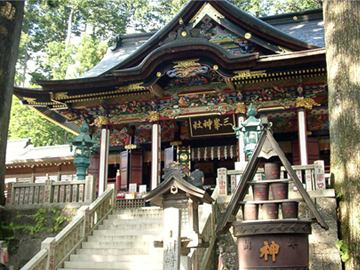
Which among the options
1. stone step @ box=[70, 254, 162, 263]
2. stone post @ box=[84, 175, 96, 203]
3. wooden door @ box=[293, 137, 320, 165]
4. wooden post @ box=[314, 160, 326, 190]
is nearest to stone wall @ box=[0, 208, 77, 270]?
stone post @ box=[84, 175, 96, 203]

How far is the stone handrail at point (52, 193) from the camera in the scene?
12.0m

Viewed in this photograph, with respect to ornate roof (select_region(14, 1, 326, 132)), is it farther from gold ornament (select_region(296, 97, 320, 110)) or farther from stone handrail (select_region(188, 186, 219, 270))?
stone handrail (select_region(188, 186, 219, 270))

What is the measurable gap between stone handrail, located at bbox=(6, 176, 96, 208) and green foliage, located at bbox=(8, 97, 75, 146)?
1498 cm

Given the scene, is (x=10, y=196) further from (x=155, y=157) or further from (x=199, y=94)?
(x=199, y=94)

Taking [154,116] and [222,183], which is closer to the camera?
[222,183]

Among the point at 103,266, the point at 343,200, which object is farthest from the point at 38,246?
the point at 343,200

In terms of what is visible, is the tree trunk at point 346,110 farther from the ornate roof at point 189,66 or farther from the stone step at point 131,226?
the stone step at point 131,226

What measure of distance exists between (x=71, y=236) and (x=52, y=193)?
244 cm

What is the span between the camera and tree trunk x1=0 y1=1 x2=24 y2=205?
10984mm

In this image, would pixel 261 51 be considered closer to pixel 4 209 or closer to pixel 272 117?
pixel 272 117

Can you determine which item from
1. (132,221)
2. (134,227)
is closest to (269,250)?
(134,227)

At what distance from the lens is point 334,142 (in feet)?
28.4

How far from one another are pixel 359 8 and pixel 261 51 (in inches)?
223

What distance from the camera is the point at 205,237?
361 inches
